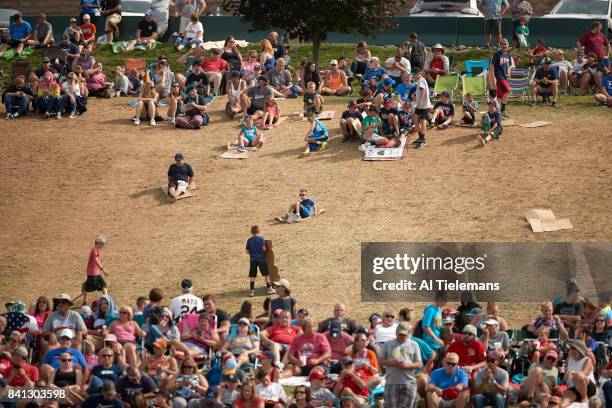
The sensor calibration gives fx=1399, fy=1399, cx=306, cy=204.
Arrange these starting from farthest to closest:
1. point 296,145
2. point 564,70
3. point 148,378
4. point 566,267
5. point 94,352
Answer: point 564,70 < point 296,145 < point 566,267 < point 94,352 < point 148,378

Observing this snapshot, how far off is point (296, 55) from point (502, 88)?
24.9 feet

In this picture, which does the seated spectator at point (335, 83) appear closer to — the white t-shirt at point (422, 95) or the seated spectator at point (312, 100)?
the seated spectator at point (312, 100)

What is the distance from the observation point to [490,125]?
28.9 meters

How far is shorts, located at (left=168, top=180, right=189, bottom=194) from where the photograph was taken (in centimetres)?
2762

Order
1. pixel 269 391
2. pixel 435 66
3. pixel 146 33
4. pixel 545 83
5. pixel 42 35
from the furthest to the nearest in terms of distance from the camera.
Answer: pixel 146 33 → pixel 42 35 → pixel 435 66 → pixel 545 83 → pixel 269 391

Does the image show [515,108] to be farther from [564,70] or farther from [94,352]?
[94,352]

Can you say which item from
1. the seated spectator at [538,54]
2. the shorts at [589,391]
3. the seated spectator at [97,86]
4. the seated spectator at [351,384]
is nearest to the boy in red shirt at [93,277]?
the seated spectator at [351,384]

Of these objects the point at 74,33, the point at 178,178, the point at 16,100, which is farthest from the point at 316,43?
the point at 178,178

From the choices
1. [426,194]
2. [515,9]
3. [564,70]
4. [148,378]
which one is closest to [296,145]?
[426,194]

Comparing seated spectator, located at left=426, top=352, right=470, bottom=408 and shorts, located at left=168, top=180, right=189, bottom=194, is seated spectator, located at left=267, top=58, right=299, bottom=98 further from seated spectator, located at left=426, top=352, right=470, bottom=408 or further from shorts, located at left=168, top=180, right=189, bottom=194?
seated spectator, located at left=426, top=352, right=470, bottom=408

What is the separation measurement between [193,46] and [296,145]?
7.53 metres

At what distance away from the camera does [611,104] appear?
3086 cm

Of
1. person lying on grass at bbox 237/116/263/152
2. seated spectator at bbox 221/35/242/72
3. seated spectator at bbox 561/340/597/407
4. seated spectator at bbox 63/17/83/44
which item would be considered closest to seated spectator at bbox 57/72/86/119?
seated spectator at bbox 63/17/83/44

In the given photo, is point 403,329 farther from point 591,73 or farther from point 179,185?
point 591,73
